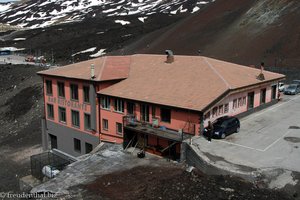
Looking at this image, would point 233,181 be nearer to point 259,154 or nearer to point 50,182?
point 259,154

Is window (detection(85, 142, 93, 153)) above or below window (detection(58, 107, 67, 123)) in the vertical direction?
below

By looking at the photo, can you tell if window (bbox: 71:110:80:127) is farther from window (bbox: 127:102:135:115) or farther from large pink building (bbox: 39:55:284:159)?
window (bbox: 127:102:135:115)

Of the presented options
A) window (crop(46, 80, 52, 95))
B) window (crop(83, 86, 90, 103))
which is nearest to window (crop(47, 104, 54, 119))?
window (crop(46, 80, 52, 95))

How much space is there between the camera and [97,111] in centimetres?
3688

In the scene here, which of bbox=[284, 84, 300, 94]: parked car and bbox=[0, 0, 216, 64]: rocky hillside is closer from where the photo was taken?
bbox=[284, 84, 300, 94]: parked car

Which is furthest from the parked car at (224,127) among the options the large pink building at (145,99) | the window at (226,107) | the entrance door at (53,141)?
the entrance door at (53,141)

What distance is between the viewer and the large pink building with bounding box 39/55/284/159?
30.7 meters

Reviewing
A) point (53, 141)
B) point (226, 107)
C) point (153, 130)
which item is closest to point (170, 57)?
point (226, 107)

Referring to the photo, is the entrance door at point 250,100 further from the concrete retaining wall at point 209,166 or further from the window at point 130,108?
the concrete retaining wall at point 209,166

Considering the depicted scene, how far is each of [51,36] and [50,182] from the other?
12794 cm

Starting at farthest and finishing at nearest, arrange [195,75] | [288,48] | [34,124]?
[288,48] → [34,124] → [195,75]

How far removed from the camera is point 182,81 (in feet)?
113

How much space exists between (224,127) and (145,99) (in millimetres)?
7446

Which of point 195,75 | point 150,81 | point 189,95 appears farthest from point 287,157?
point 150,81
